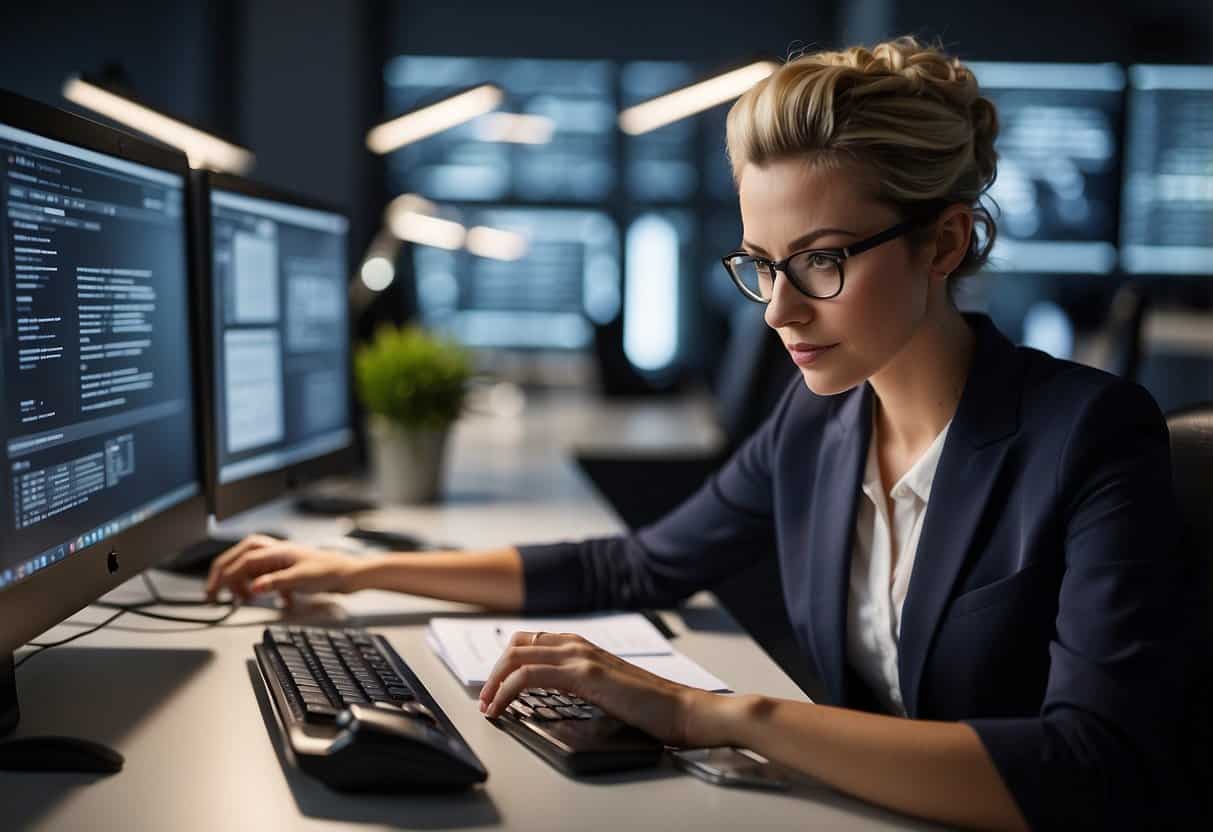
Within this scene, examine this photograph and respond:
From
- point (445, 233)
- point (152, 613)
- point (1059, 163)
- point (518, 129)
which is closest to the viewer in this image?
point (152, 613)

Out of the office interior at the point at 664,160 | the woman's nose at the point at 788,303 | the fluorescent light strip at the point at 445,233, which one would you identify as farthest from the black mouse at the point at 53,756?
the office interior at the point at 664,160

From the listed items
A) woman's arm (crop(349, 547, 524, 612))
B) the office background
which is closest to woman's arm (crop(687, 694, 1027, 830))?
woman's arm (crop(349, 547, 524, 612))

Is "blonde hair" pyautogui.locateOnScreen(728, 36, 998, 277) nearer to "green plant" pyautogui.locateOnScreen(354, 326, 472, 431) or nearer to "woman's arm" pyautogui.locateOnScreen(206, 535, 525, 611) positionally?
"woman's arm" pyautogui.locateOnScreen(206, 535, 525, 611)

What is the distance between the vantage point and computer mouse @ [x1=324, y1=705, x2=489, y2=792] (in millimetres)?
783

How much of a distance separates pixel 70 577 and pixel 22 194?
0.31m

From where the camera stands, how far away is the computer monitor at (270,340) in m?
1.35

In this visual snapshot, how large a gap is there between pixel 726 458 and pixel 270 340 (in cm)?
166

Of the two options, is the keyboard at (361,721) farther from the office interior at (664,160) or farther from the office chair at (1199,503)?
the office interior at (664,160)

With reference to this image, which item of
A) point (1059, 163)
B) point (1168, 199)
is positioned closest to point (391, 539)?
point (1059, 163)

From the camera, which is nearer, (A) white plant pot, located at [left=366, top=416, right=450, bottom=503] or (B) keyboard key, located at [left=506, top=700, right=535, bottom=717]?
(B) keyboard key, located at [left=506, top=700, right=535, bottom=717]

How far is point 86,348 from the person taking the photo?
38.2 inches

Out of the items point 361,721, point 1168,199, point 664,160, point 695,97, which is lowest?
point 361,721

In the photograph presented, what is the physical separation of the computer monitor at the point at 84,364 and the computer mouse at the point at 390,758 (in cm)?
26

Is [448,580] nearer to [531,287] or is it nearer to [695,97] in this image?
[695,97]
